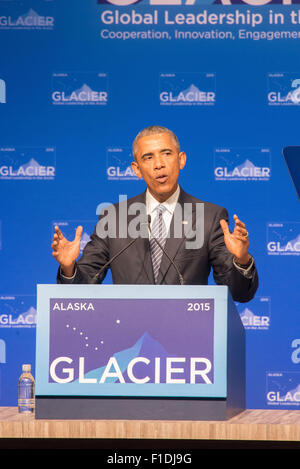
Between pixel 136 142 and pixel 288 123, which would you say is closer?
pixel 136 142

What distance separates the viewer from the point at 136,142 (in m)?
3.05

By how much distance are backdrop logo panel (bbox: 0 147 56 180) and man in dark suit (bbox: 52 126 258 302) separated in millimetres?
1815

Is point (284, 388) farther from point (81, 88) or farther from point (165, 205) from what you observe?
point (81, 88)

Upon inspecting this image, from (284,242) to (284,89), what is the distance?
0.99m

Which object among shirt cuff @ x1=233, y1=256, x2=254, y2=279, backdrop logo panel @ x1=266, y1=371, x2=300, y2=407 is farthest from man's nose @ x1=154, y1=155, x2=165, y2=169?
backdrop logo panel @ x1=266, y1=371, x2=300, y2=407

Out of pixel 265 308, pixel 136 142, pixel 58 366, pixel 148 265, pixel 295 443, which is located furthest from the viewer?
pixel 265 308

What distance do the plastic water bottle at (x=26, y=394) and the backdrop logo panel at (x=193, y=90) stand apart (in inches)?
122

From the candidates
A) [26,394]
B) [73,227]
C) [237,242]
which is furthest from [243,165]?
[26,394]

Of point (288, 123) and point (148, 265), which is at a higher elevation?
point (288, 123)

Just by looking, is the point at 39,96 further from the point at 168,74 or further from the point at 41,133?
the point at 168,74

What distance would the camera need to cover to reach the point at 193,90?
190 inches
